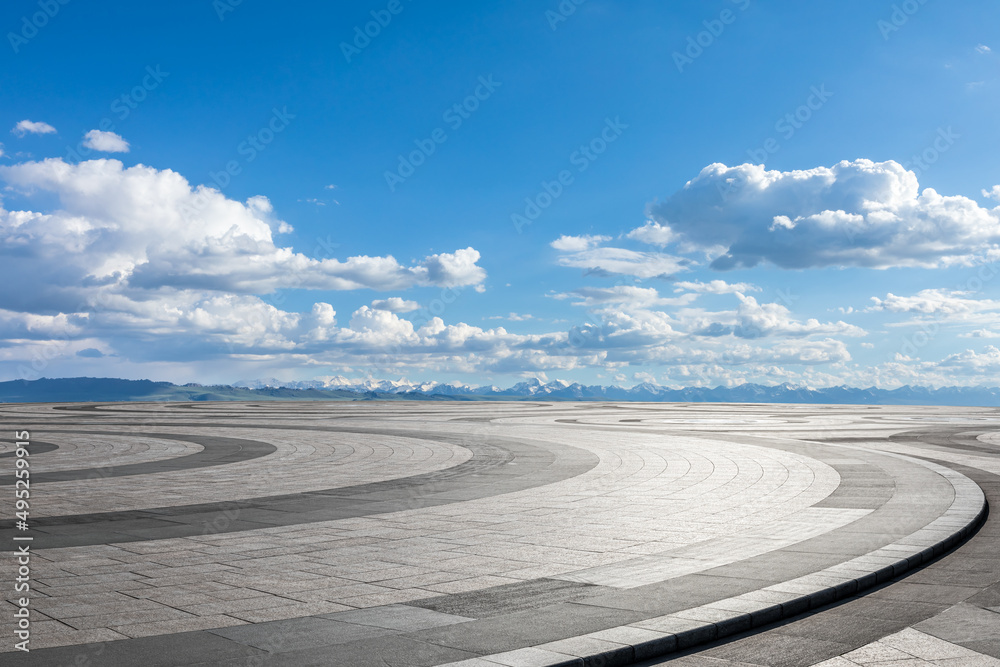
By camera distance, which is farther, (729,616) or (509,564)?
(509,564)

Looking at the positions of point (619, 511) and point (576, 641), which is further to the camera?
point (619, 511)

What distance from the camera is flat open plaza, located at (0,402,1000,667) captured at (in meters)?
6.19

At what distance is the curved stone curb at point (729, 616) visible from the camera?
5.81 meters

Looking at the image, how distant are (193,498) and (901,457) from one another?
1872cm

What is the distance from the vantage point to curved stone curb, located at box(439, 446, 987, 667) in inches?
229

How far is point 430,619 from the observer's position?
22.2ft

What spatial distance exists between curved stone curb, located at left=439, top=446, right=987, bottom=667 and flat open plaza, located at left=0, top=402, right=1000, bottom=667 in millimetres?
24

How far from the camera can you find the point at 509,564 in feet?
A: 29.5

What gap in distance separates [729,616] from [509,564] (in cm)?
298

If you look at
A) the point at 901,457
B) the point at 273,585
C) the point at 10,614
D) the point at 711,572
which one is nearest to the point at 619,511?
the point at 711,572

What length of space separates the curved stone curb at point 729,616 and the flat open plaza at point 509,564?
24 millimetres

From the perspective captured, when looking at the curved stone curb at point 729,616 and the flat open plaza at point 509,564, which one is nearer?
the curved stone curb at point 729,616

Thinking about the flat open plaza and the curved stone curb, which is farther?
the flat open plaza

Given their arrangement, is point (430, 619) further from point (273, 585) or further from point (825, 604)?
point (825, 604)
